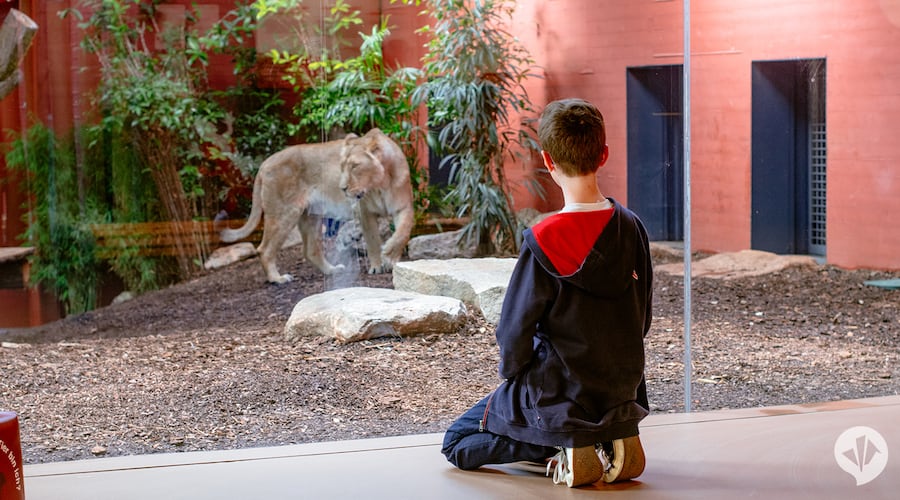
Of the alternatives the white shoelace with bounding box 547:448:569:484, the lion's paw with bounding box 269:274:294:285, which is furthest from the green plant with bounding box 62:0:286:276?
the white shoelace with bounding box 547:448:569:484

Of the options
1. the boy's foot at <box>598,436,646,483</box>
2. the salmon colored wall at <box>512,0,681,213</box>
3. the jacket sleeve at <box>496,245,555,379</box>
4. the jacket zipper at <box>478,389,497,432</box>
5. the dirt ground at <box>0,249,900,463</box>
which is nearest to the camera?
the jacket sleeve at <box>496,245,555,379</box>

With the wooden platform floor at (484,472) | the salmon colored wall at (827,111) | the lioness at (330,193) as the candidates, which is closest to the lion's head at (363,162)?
the lioness at (330,193)

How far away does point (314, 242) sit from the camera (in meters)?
3.56

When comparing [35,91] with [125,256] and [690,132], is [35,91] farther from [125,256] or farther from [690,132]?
[690,132]

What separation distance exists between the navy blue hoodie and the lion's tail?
4.58ft

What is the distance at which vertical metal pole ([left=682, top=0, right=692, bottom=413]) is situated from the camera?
3350 millimetres

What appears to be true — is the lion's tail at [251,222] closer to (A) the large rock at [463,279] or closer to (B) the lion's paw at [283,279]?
(B) the lion's paw at [283,279]

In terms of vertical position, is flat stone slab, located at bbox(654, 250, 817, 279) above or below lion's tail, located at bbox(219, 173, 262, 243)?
A: below

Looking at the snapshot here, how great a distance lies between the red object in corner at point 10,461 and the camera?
2.19m

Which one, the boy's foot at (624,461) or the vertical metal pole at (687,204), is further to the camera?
the vertical metal pole at (687,204)

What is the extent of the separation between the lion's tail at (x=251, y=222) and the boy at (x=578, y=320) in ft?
4.52

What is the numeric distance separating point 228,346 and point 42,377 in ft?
2.06

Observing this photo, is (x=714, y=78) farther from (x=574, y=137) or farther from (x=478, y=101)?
(x=574, y=137)

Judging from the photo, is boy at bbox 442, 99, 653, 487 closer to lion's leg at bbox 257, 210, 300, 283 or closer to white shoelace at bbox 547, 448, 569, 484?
white shoelace at bbox 547, 448, 569, 484
